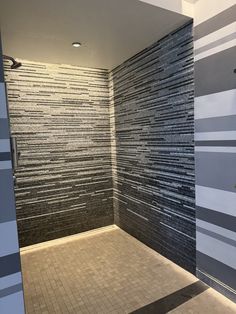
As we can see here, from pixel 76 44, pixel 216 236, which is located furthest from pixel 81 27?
pixel 216 236

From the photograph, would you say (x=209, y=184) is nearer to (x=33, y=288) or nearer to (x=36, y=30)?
(x=33, y=288)

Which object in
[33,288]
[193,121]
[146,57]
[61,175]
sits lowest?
[33,288]

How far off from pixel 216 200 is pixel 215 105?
0.64 m

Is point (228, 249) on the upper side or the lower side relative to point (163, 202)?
lower

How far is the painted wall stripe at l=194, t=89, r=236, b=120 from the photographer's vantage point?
144 centimetres

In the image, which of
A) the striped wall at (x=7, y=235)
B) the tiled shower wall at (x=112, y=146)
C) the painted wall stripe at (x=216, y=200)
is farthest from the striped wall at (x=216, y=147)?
the striped wall at (x=7, y=235)

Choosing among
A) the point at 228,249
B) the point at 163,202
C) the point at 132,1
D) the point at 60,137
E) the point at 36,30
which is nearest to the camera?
the point at 132,1

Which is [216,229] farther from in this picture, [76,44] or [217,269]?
[76,44]

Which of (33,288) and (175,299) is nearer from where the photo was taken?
(175,299)

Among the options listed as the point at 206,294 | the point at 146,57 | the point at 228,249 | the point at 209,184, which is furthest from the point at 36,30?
the point at 206,294

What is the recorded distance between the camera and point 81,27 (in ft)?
5.47

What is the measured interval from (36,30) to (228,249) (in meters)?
2.04

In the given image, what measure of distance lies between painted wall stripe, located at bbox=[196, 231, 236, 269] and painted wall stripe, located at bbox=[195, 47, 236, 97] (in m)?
1.03

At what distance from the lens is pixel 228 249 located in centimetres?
155
